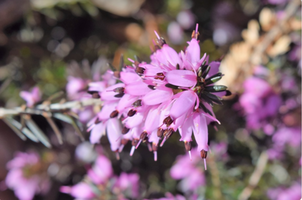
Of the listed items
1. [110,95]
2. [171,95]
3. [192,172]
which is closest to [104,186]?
[192,172]

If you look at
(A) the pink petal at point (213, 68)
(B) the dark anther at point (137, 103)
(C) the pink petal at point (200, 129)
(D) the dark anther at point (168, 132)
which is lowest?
(C) the pink petal at point (200, 129)

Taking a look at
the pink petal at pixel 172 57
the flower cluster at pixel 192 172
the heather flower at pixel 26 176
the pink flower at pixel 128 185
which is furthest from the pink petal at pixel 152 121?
the heather flower at pixel 26 176

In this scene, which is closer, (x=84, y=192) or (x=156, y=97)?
(x=156, y=97)

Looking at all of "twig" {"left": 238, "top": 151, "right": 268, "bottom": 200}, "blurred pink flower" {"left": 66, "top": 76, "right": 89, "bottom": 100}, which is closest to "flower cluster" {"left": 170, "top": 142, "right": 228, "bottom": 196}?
"twig" {"left": 238, "top": 151, "right": 268, "bottom": 200}

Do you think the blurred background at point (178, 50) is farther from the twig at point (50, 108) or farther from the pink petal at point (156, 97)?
the pink petal at point (156, 97)

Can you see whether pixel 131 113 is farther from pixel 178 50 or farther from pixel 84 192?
pixel 178 50

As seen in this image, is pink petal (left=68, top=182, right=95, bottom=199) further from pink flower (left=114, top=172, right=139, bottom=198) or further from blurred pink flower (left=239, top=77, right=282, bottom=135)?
blurred pink flower (left=239, top=77, right=282, bottom=135)

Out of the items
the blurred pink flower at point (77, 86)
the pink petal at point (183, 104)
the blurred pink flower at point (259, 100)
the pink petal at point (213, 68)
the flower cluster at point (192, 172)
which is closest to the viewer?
the pink petal at point (183, 104)

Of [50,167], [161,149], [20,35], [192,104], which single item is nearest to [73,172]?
[50,167]
